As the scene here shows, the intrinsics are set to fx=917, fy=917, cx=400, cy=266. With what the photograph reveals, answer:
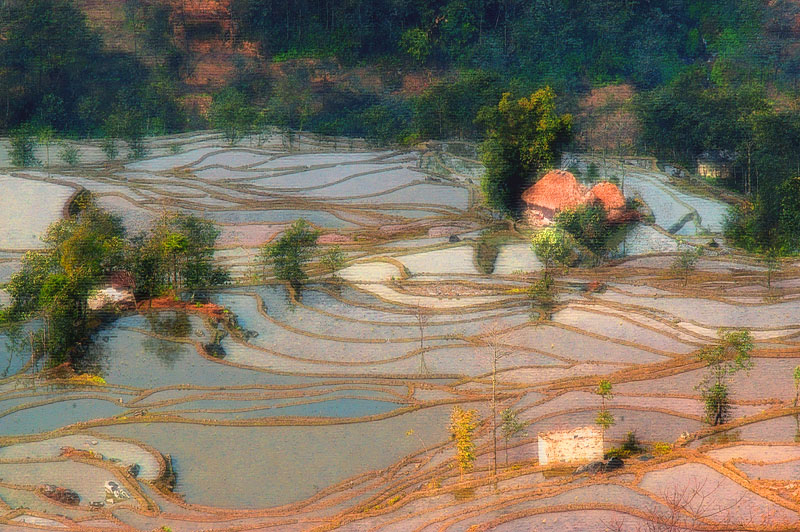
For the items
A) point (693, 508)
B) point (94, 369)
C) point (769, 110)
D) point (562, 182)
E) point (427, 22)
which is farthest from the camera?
point (427, 22)

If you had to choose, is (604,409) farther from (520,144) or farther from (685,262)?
(520,144)

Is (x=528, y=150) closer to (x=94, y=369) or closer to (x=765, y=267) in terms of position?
(x=765, y=267)

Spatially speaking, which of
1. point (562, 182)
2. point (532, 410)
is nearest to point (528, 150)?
point (562, 182)

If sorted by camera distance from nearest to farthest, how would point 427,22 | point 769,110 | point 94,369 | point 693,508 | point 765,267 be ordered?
point 693,508 < point 94,369 < point 765,267 < point 769,110 < point 427,22

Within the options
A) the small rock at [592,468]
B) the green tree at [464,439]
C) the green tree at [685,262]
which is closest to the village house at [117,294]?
the green tree at [464,439]

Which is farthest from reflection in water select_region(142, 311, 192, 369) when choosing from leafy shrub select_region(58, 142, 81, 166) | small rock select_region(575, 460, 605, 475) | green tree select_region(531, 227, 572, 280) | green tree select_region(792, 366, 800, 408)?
green tree select_region(792, 366, 800, 408)
